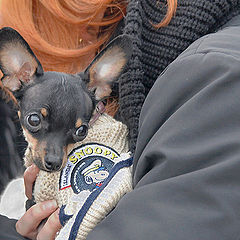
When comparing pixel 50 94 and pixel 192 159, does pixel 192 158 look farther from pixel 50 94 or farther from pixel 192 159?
pixel 50 94

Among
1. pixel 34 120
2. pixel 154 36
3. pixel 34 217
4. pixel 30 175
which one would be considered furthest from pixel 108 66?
pixel 34 217

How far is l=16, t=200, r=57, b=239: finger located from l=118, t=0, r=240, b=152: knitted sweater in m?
0.40

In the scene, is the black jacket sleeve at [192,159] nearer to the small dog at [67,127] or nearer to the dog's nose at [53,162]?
the small dog at [67,127]

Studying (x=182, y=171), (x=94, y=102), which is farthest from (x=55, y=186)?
(x=182, y=171)

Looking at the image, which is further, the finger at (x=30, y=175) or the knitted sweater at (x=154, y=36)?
the finger at (x=30, y=175)

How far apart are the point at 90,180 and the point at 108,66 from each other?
1.44ft

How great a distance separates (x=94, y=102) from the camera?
137 centimetres

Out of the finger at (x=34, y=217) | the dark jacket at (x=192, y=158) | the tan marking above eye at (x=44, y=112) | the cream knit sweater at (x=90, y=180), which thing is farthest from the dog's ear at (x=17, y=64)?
the dark jacket at (x=192, y=158)

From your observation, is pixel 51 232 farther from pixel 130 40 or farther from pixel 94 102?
pixel 130 40

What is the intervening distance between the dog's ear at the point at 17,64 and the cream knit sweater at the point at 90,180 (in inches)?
11.1

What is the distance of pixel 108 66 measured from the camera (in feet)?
4.24

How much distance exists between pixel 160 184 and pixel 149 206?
53mm

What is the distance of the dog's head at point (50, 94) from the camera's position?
117 cm

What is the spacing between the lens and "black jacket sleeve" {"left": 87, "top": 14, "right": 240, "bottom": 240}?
66 centimetres
